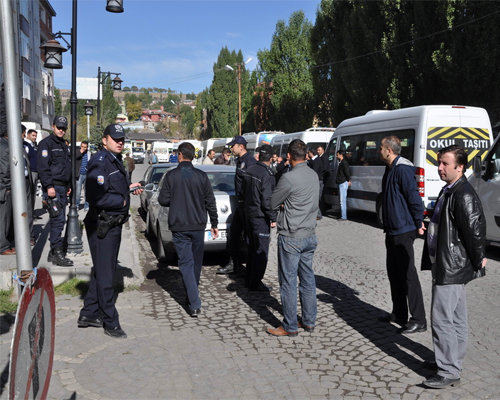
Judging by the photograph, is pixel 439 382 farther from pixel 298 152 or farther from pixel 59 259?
pixel 59 259

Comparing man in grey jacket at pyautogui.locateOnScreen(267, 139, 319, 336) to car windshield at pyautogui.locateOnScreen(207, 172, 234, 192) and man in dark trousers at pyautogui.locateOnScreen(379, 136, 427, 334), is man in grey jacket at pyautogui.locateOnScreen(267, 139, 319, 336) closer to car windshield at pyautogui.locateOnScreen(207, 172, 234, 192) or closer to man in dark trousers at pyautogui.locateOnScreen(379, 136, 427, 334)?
man in dark trousers at pyautogui.locateOnScreen(379, 136, 427, 334)

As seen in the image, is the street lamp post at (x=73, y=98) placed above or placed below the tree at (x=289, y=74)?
below

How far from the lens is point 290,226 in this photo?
16.0ft

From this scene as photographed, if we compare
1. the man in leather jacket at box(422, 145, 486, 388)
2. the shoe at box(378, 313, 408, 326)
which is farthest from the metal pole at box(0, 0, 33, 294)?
the shoe at box(378, 313, 408, 326)

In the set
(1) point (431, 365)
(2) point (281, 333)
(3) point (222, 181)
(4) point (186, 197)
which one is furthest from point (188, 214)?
(3) point (222, 181)

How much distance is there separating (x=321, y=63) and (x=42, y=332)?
27.2 m

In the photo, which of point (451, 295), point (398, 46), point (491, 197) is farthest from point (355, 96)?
point (451, 295)

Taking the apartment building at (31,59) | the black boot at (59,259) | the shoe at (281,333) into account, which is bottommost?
the shoe at (281,333)

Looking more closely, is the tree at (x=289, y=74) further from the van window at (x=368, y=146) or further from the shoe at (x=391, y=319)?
the shoe at (x=391, y=319)

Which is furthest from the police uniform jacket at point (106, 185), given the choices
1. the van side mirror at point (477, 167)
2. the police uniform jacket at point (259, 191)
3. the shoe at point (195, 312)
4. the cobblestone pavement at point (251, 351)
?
the van side mirror at point (477, 167)

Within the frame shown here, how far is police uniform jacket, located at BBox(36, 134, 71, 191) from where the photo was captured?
6.86 metres

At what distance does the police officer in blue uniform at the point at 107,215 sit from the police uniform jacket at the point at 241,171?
218 centimetres

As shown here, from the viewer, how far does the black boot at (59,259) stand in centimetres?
696

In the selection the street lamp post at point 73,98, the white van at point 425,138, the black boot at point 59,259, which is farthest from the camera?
the white van at point 425,138
